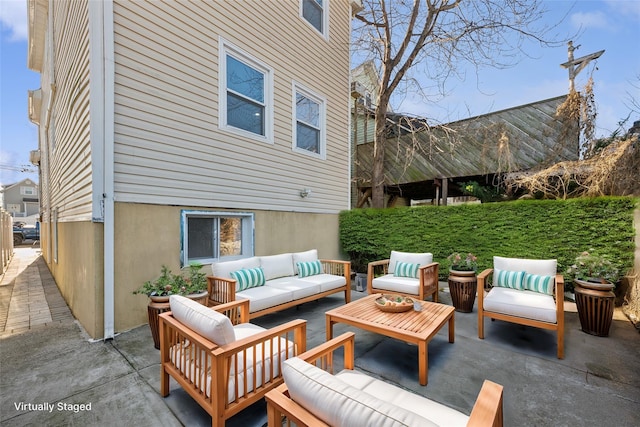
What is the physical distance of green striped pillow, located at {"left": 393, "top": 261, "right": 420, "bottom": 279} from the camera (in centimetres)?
493

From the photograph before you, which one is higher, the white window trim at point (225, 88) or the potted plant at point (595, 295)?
the white window trim at point (225, 88)

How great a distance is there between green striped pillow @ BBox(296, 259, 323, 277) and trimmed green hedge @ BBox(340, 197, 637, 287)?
Answer: 240cm

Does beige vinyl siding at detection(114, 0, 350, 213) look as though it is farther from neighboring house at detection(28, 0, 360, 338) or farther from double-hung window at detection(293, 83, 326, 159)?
double-hung window at detection(293, 83, 326, 159)

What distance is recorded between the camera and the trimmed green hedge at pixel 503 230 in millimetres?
4629

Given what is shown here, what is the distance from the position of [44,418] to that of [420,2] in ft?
34.1

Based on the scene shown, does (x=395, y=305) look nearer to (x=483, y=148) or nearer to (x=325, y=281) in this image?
(x=325, y=281)

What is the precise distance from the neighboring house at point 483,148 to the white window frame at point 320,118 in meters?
2.67

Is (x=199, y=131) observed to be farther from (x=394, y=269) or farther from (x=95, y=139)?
(x=394, y=269)

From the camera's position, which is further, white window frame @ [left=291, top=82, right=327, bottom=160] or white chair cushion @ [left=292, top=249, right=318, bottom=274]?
white window frame @ [left=291, top=82, right=327, bottom=160]

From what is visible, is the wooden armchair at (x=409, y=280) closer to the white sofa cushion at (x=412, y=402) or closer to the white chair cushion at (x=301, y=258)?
the white chair cushion at (x=301, y=258)

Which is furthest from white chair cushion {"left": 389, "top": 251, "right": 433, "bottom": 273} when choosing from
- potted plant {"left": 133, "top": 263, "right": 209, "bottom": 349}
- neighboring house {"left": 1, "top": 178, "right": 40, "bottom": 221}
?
neighboring house {"left": 1, "top": 178, "right": 40, "bottom": 221}

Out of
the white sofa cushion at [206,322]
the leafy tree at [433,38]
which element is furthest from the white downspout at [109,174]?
the leafy tree at [433,38]

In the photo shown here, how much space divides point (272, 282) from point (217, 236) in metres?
1.33

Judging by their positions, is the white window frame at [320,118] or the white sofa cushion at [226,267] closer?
the white sofa cushion at [226,267]
